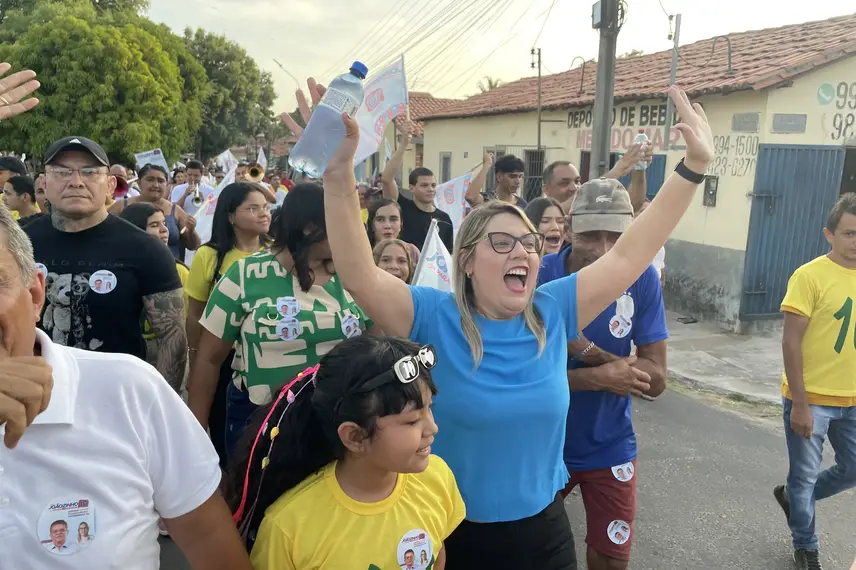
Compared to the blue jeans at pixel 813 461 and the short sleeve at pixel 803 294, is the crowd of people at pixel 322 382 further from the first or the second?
the short sleeve at pixel 803 294

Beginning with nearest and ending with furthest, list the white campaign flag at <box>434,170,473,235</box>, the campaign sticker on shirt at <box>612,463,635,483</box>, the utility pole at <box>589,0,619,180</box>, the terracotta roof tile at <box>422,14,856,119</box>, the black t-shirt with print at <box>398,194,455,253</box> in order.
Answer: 1. the campaign sticker on shirt at <box>612,463,635,483</box>
2. the black t-shirt with print at <box>398,194,455,253</box>
3. the white campaign flag at <box>434,170,473,235</box>
4. the utility pole at <box>589,0,619,180</box>
5. the terracotta roof tile at <box>422,14,856,119</box>

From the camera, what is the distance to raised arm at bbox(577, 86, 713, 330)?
7.20 ft

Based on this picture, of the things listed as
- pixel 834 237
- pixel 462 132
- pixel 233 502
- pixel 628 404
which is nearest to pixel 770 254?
pixel 834 237

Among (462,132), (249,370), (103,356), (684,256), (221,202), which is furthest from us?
(462,132)

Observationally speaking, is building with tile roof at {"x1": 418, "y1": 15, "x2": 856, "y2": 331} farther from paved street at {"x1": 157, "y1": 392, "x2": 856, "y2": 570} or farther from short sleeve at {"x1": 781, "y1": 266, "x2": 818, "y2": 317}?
short sleeve at {"x1": 781, "y1": 266, "x2": 818, "y2": 317}

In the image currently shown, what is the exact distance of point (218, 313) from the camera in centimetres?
268

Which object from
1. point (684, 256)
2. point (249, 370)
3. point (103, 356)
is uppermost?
point (103, 356)

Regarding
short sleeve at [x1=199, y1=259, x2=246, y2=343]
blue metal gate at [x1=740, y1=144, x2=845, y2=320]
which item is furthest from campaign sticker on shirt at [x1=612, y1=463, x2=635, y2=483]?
blue metal gate at [x1=740, y1=144, x2=845, y2=320]

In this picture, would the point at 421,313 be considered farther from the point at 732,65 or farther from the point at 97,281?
the point at 732,65

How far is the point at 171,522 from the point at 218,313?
4.44ft

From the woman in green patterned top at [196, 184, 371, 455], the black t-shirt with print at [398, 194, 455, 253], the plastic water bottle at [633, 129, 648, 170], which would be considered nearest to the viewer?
the woman in green patterned top at [196, 184, 371, 455]

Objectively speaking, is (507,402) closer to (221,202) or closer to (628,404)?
(628,404)

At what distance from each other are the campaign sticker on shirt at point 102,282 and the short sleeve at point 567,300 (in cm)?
181

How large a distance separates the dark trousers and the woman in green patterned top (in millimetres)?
935
